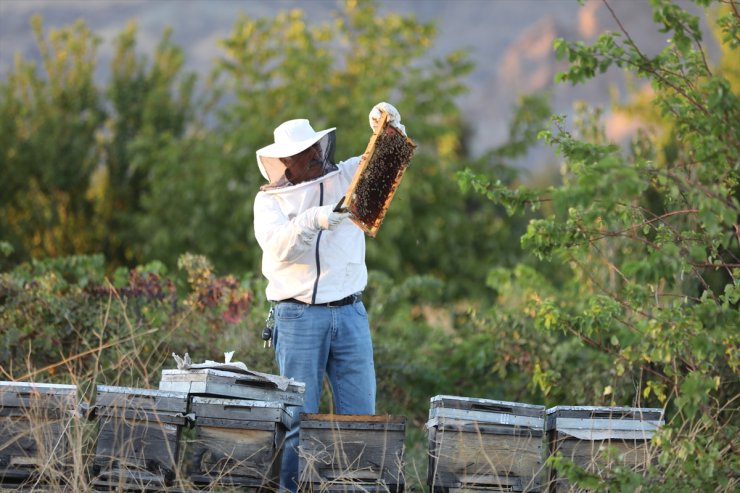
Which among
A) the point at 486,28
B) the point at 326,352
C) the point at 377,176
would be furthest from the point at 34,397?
the point at 486,28

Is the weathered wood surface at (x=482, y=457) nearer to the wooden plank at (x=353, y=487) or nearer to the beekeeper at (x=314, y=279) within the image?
the wooden plank at (x=353, y=487)

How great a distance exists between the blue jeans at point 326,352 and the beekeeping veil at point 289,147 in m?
0.69

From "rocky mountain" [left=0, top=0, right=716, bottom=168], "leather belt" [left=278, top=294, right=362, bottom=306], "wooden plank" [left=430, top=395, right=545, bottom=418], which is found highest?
"rocky mountain" [left=0, top=0, right=716, bottom=168]

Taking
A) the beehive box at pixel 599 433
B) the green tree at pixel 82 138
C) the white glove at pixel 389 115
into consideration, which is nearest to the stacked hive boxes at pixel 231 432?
the beehive box at pixel 599 433

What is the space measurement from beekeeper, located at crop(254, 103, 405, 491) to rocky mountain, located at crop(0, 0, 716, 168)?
192 feet

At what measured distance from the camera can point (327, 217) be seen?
4.73 metres

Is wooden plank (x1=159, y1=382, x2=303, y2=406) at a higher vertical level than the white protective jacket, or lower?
lower

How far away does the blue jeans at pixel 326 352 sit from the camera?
16.8 feet

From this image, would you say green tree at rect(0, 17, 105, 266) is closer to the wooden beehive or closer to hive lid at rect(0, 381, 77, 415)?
hive lid at rect(0, 381, 77, 415)

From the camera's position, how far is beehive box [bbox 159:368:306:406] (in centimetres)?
471

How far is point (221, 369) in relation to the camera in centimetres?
492

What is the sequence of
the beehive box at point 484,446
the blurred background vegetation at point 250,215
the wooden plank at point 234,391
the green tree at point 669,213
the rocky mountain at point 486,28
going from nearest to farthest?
the green tree at point 669,213 → the beehive box at point 484,446 → the wooden plank at point 234,391 → the blurred background vegetation at point 250,215 → the rocky mountain at point 486,28

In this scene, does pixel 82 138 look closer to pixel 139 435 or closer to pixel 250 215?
pixel 250 215

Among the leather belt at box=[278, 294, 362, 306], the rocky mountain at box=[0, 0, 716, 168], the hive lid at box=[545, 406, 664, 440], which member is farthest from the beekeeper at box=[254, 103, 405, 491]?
the rocky mountain at box=[0, 0, 716, 168]
